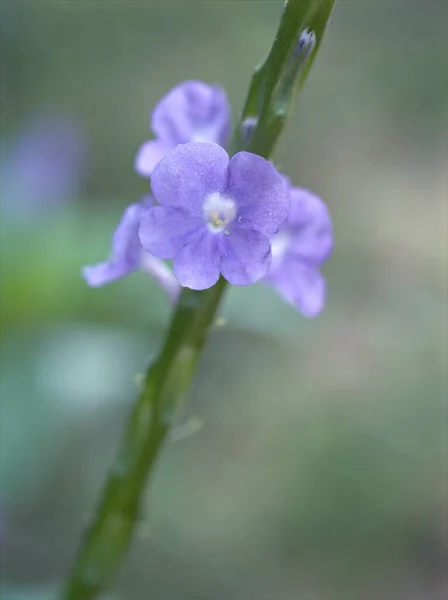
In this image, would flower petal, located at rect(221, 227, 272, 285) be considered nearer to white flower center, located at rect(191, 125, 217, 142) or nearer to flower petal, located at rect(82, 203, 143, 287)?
flower petal, located at rect(82, 203, 143, 287)

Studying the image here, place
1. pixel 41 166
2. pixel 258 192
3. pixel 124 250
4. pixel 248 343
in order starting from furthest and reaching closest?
pixel 248 343 → pixel 41 166 → pixel 124 250 → pixel 258 192

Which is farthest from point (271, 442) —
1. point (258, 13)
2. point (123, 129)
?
point (258, 13)

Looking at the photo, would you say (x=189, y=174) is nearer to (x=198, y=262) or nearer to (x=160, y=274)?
(x=198, y=262)

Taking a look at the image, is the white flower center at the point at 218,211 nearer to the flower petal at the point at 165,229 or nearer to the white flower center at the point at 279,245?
the flower petal at the point at 165,229

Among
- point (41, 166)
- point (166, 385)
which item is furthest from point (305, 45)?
point (41, 166)

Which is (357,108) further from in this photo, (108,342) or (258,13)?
(108,342)

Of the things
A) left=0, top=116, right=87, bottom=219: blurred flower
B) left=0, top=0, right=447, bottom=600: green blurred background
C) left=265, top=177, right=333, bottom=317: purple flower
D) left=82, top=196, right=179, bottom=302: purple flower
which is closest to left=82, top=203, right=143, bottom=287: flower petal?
left=82, top=196, right=179, bottom=302: purple flower
